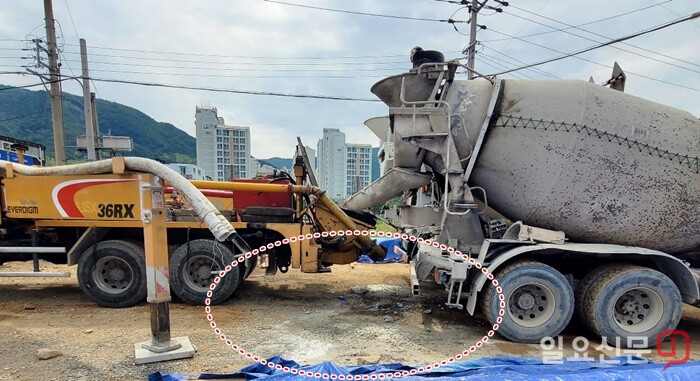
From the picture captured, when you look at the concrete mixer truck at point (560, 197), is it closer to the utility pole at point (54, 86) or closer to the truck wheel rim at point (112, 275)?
the truck wheel rim at point (112, 275)

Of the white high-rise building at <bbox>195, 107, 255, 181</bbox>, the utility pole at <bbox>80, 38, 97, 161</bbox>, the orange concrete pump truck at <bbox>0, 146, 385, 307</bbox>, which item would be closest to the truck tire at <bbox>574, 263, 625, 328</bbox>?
the orange concrete pump truck at <bbox>0, 146, 385, 307</bbox>

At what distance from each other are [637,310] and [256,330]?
4574 mm

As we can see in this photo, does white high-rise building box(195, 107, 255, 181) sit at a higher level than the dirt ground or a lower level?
higher

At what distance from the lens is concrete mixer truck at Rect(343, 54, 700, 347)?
441 centimetres

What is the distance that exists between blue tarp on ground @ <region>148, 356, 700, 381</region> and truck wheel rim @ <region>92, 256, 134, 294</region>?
3.00m

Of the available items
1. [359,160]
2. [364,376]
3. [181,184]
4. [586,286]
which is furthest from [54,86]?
[586,286]

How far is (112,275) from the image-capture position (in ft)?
18.3

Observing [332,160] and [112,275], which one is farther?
[332,160]

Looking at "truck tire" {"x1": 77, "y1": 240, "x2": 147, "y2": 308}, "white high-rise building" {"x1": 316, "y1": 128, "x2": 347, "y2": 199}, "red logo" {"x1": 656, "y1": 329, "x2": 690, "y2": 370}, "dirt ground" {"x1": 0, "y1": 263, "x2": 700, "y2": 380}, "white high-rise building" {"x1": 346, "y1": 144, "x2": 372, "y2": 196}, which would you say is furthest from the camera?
"white high-rise building" {"x1": 316, "y1": 128, "x2": 347, "y2": 199}

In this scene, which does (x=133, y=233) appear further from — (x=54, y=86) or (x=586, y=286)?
(x=54, y=86)

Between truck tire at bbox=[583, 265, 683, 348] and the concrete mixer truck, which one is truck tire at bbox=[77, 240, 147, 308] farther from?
truck tire at bbox=[583, 265, 683, 348]

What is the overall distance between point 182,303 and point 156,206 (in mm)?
2491

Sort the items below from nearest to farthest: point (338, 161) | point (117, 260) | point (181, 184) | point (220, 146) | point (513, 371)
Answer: point (513, 371) < point (181, 184) < point (117, 260) < point (220, 146) < point (338, 161)

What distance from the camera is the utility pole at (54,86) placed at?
42.8ft
